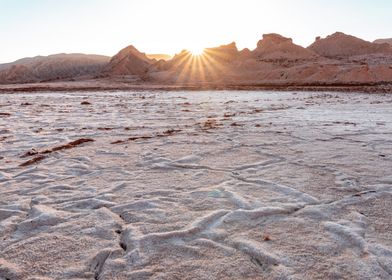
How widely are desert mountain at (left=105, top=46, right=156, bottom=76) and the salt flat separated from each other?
4112 centimetres

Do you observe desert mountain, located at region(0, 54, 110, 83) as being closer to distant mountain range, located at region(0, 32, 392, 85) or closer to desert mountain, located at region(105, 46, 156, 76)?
distant mountain range, located at region(0, 32, 392, 85)

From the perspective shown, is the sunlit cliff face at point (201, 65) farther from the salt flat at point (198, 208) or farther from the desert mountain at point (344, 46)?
the salt flat at point (198, 208)

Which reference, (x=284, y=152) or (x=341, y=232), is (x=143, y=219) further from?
(x=284, y=152)

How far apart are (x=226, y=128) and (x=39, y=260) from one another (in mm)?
4421

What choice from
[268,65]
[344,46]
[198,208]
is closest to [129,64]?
[268,65]

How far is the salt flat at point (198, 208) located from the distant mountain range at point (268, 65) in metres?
21.1

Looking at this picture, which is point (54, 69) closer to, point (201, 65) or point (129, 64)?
point (129, 64)

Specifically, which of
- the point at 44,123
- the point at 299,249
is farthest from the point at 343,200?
the point at 44,123

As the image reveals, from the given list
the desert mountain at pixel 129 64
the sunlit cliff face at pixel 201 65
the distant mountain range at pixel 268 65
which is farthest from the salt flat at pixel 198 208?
the desert mountain at pixel 129 64

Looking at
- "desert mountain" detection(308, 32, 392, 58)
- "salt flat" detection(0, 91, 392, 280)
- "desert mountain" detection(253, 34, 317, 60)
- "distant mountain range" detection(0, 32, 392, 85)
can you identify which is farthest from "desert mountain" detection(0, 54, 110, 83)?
"salt flat" detection(0, 91, 392, 280)

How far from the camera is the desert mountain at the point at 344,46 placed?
42.3 metres

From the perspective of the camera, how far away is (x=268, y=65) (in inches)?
1304

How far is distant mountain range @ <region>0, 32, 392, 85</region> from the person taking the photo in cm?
2550

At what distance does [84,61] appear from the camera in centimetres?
7000
